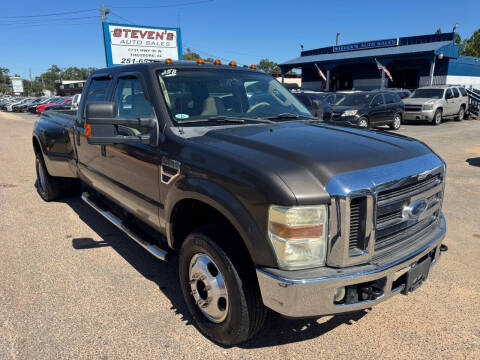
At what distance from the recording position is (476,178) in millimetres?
7184

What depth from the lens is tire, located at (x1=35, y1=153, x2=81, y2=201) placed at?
224 inches

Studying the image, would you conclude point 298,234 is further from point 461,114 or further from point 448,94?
point 461,114

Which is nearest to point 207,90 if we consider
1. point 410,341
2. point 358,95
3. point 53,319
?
point 53,319

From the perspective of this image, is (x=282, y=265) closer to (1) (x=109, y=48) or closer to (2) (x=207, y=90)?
(2) (x=207, y=90)

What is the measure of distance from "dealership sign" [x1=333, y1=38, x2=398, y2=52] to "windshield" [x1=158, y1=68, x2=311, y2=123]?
3077 centimetres

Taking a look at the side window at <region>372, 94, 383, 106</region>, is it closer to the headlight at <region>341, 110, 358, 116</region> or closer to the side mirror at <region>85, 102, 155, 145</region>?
the headlight at <region>341, 110, 358, 116</region>

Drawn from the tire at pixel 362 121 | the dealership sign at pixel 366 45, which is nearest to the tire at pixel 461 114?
the tire at pixel 362 121

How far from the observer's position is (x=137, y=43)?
14938 mm

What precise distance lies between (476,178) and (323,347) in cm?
624

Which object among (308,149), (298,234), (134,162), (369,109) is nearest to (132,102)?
(134,162)

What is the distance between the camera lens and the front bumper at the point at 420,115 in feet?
56.2

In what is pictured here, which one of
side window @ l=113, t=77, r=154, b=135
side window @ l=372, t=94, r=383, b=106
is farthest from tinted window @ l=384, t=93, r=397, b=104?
side window @ l=113, t=77, r=154, b=135

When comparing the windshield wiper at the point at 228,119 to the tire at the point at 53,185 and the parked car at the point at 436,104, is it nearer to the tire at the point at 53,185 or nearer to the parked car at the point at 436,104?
the tire at the point at 53,185

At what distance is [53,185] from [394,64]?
31.4 metres
